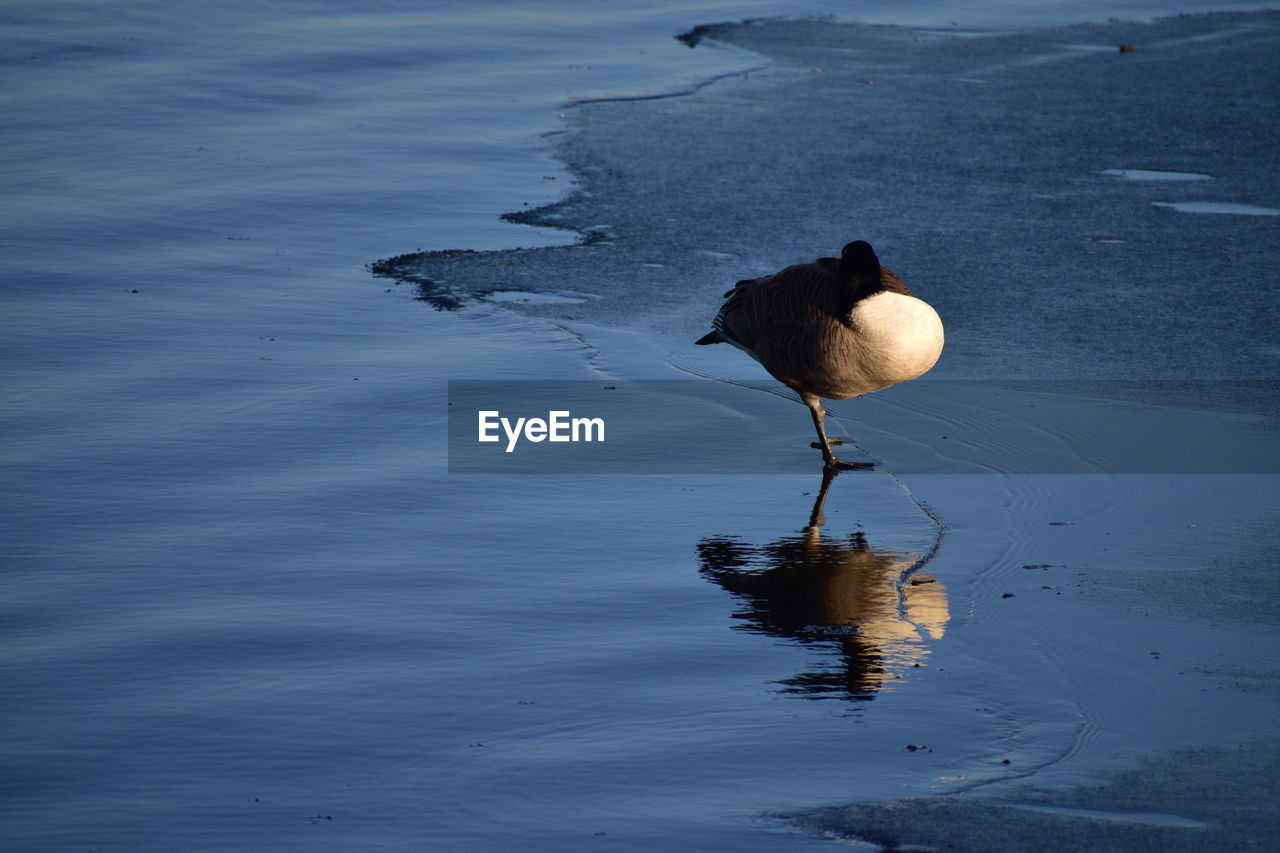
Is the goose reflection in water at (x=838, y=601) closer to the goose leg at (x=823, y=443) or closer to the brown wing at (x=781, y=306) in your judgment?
the goose leg at (x=823, y=443)

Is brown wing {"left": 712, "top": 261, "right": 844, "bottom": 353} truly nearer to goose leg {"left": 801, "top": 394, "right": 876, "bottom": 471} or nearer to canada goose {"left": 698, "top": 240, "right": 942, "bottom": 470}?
canada goose {"left": 698, "top": 240, "right": 942, "bottom": 470}

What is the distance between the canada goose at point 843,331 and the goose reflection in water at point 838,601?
829 mm

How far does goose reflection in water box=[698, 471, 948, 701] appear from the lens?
472 centimetres

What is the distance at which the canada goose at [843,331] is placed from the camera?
6.46 metres

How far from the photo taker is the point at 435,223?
10406mm

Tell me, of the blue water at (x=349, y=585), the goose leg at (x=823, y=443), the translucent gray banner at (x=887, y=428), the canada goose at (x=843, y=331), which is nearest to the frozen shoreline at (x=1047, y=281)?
the translucent gray banner at (x=887, y=428)

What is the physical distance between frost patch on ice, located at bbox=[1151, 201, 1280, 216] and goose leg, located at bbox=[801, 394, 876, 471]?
4.38 metres

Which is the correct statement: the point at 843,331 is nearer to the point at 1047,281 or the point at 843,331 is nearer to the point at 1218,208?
the point at 1047,281

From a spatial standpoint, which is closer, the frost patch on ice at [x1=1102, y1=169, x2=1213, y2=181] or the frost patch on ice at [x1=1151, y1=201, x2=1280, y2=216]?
the frost patch on ice at [x1=1151, y1=201, x2=1280, y2=216]

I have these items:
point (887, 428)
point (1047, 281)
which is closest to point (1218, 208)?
point (1047, 281)

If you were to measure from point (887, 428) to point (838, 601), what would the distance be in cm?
214

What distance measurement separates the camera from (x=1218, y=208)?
10.1 metres

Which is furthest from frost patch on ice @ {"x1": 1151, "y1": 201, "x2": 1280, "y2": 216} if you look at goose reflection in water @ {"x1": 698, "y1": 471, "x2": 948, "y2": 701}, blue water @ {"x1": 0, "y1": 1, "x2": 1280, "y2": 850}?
goose reflection in water @ {"x1": 698, "y1": 471, "x2": 948, "y2": 701}

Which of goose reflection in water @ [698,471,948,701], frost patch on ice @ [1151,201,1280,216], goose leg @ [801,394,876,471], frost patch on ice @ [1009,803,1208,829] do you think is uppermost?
frost patch on ice @ [1151,201,1280,216]
